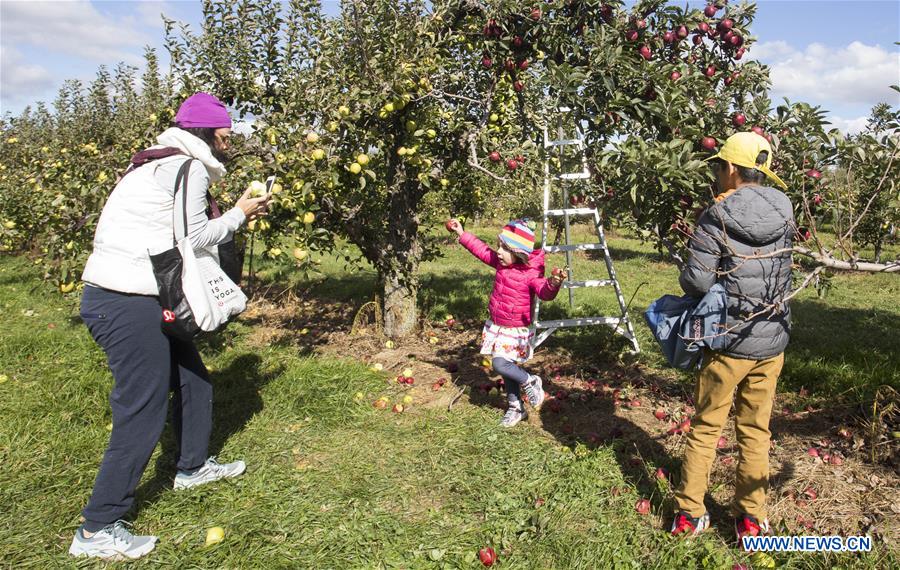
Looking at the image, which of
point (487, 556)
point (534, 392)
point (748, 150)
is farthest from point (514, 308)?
point (748, 150)

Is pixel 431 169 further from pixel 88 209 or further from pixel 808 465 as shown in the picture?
pixel 808 465

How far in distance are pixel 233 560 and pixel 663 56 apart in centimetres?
402

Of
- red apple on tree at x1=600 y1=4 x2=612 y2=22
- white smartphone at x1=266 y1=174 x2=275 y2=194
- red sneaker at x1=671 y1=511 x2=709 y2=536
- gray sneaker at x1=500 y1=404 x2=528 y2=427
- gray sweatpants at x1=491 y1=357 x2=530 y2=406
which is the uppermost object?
red apple on tree at x1=600 y1=4 x2=612 y2=22

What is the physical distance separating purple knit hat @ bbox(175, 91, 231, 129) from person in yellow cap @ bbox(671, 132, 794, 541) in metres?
2.42

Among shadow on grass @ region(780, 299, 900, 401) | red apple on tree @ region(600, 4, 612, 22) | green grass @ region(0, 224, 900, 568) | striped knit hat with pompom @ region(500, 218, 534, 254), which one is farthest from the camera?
shadow on grass @ region(780, 299, 900, 401)

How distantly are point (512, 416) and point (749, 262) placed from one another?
204 cm

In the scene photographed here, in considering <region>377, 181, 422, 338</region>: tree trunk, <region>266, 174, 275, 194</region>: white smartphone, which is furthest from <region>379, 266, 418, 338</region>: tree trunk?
<region>266, 174, 275, 194</region>: white smartphone

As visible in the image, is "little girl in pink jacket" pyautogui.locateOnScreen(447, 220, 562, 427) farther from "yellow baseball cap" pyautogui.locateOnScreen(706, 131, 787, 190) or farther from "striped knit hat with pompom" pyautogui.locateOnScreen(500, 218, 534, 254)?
"yellow baseball cap" pyautogui.locateOnScreen(706, 131, 787, 190)

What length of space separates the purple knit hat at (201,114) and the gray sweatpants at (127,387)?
92cm

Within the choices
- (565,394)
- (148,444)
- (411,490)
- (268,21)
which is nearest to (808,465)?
(565,394)

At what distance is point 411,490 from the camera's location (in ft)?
10.7

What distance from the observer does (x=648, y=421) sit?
4.07 meters

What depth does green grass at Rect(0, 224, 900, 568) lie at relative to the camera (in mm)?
2711

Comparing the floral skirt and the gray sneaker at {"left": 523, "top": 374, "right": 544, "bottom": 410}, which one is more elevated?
the floral skirt
